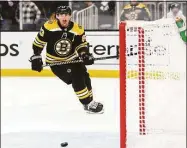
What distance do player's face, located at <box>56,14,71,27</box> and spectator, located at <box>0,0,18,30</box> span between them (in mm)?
843

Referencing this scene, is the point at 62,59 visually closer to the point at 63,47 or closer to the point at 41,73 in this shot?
the point at 63,47

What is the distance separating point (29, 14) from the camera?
17.4 feet

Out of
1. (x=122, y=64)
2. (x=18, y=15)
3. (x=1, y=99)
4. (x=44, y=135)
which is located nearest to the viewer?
(x=122, y=64)

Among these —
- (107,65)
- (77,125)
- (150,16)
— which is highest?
(150,16)

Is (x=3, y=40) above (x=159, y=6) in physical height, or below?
below

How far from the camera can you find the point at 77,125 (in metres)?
3.74

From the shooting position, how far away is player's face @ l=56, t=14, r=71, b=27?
4338 mm

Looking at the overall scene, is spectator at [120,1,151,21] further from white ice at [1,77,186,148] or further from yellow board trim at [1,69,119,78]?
white ice at [1,77,186,148]

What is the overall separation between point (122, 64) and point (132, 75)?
0.35 ft

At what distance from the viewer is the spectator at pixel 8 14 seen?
520 centimetres

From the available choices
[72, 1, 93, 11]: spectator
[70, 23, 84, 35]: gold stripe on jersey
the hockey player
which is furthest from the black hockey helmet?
[72, 1, 93, 11]: spectator

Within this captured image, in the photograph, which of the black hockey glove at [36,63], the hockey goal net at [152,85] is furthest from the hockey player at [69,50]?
the hockey goal net at [152,85]

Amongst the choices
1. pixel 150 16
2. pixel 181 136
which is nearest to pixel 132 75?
pixel 181 136

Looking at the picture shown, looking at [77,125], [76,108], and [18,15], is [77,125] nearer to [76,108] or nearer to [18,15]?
[76,108]
